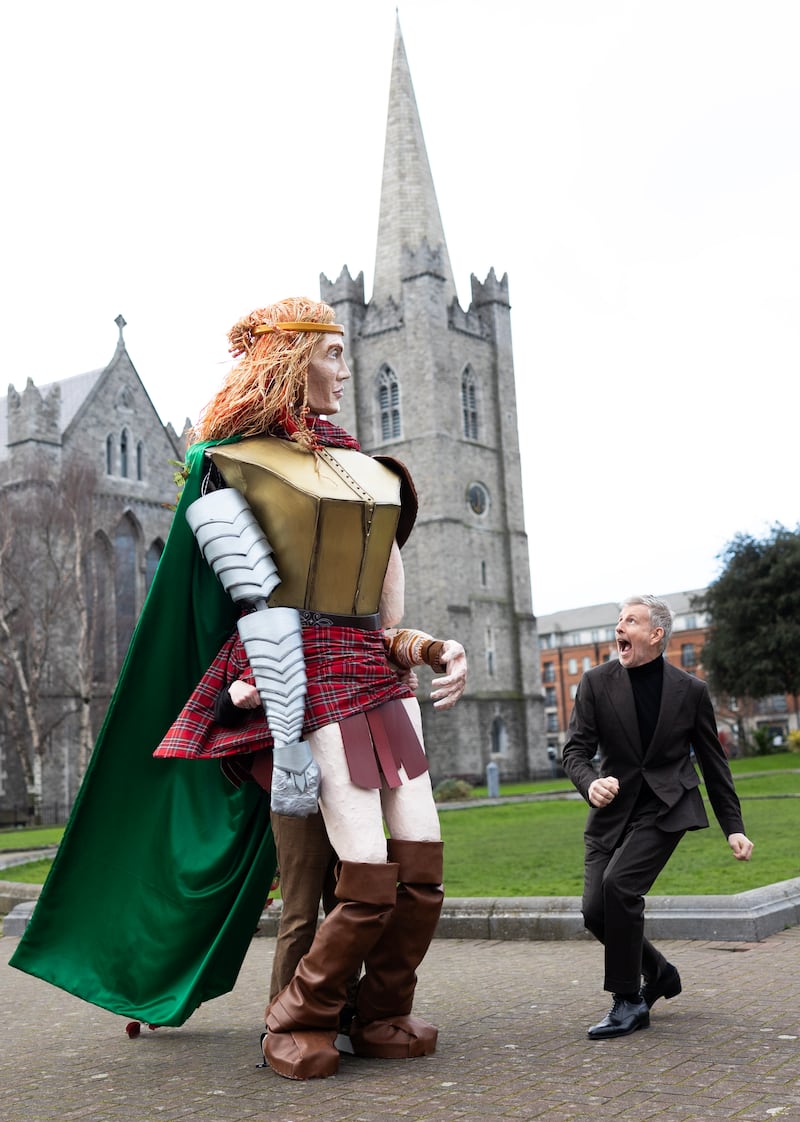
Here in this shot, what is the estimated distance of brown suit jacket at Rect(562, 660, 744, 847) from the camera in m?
5.07

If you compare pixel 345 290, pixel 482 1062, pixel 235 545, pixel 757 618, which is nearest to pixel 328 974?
pixel 482 1062

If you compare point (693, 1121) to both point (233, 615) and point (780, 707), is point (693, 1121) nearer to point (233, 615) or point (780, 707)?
point (233, 615)

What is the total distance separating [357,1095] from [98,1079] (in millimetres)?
1081

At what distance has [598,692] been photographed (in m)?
5.30

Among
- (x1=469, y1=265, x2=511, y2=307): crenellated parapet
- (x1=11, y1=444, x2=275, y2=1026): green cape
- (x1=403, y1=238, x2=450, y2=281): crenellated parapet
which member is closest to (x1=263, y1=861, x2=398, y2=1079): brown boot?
(x1=11, y1=444, x2=275, y2=1026): green cape

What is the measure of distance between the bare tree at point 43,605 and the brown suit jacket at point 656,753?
1392 inches

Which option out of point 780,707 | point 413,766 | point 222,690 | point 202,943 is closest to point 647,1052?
point 413,766

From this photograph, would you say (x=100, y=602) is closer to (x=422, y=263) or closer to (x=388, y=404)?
(x=388, y=404)

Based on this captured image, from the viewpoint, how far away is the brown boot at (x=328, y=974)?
424 centimetres

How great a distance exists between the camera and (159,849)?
4.93 meters

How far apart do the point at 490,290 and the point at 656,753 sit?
61.3 meters

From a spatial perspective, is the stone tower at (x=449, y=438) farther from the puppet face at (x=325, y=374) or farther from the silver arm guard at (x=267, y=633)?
the silver arm guard at (x=267, y=633)

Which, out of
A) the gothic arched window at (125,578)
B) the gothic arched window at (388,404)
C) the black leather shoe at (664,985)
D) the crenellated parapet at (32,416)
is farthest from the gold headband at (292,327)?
the gothic arched window at (388,404)

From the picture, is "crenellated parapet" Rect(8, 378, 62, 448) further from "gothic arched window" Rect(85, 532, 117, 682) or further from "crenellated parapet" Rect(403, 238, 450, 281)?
"crenellated parapet" Rect(403, 238, 450, 281)
